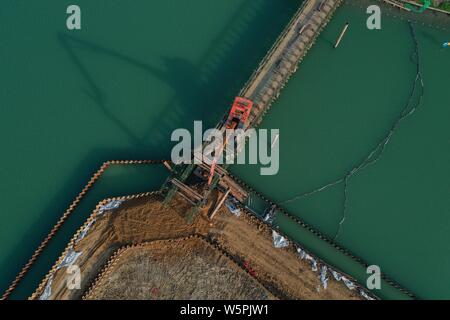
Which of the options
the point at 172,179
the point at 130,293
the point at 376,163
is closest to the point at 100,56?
the point at 172,179

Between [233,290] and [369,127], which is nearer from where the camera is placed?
[233,290]

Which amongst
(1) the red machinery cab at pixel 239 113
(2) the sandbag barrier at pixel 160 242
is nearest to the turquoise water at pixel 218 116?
(1) the red machinery cab at pixel 239 113

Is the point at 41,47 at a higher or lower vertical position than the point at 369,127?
lower

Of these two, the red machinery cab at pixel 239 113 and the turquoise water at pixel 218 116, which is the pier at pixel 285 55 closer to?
the turquoise water at pixel 218 116

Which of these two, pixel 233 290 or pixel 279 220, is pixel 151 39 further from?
pixel 233 290

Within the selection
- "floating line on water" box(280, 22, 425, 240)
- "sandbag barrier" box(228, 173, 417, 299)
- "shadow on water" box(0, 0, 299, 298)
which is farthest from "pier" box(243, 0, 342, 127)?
"floating line on water" box(280, 22, 425, 240)

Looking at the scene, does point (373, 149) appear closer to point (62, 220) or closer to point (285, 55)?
point (285, 55)
